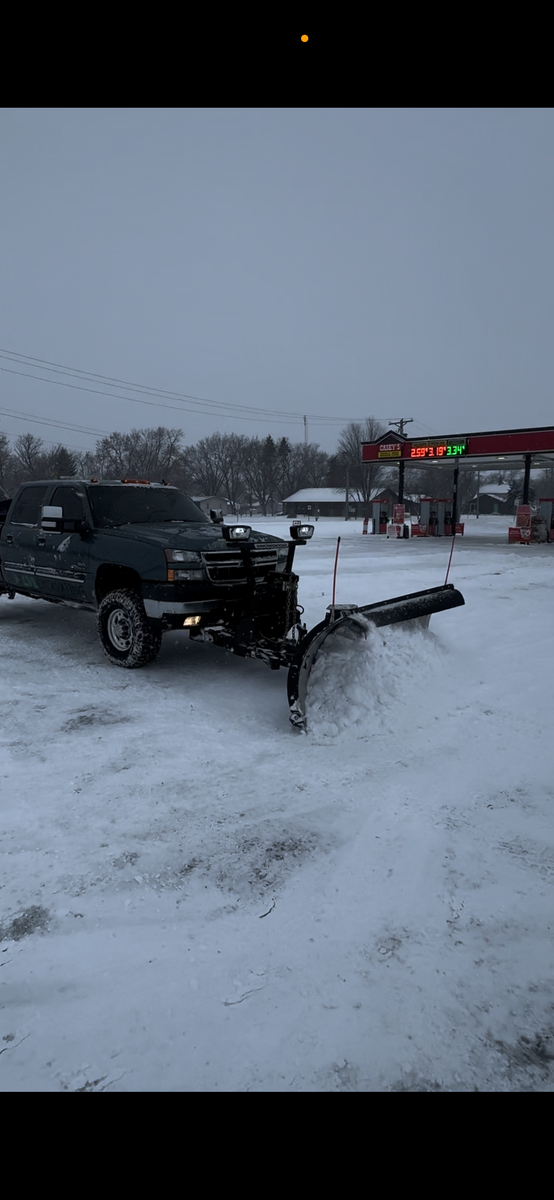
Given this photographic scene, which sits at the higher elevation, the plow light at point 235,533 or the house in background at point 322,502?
the house in background at point 322,502

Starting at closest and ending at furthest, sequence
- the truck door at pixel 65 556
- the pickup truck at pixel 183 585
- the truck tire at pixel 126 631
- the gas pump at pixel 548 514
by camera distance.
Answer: the pickup truck at pixel 183 585 < the truck tire at pixel 126 631 < the truck door at pixel 65 556 < the gas pump at pixel 548 514

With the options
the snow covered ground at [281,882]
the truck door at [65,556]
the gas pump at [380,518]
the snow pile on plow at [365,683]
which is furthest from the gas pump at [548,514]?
the truck door at [65,556]

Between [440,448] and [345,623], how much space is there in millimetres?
25277

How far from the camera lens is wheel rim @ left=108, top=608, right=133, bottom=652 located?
19.0ft

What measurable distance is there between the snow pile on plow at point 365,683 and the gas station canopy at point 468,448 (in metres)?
22.7

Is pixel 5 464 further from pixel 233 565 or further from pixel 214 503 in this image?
pixel 233 565

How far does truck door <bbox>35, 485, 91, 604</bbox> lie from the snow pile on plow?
9.30 ft

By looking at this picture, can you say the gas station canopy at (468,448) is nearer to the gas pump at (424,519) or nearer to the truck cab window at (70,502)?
the gas pump at (424,519)

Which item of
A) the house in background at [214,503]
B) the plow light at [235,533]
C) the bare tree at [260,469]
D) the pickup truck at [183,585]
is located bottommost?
the pickup truck at [183,585]

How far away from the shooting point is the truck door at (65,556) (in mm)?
6332

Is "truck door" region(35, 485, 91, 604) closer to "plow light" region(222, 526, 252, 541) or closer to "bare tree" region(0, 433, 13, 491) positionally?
"plow light" region(222, 526, 252, 541)

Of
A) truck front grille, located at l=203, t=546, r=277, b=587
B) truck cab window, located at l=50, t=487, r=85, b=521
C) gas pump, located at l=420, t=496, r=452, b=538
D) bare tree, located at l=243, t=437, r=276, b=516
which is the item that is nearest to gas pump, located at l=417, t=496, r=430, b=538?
gas pump, located at l=420, t=496, r=452, b=538

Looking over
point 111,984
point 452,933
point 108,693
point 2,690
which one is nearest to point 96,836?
point 111,984

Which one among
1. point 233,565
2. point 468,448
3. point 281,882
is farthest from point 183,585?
point 468,448
